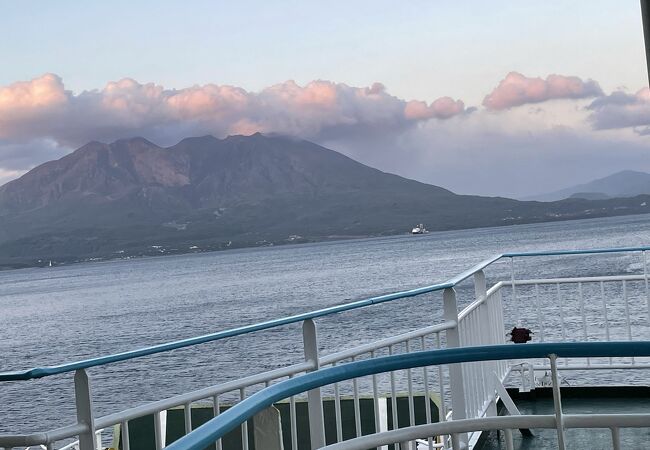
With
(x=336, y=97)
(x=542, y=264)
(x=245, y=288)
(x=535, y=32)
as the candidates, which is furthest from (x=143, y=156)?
(x=542, y=264)

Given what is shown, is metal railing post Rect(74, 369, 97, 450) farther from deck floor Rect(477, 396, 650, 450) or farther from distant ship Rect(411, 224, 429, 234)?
distant ship Rect(411, 224, 429, 234)

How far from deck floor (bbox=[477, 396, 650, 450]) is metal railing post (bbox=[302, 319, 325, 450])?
4.91 ft

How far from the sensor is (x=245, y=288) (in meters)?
69.6

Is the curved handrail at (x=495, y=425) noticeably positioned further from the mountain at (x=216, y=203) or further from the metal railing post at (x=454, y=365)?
the mountain at (x=216, y=203)

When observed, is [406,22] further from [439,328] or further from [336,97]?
[439,328]

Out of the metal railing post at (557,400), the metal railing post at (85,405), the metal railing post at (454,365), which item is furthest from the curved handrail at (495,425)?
the metal railing post at (454,365)

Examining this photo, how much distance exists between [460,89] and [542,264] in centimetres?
4915

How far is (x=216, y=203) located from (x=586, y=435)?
156 meters

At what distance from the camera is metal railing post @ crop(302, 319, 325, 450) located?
329cm

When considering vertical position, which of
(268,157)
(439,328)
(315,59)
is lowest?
(439,328)

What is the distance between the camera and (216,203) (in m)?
160

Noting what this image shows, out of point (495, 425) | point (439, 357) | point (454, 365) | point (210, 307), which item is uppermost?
point (439, 357)

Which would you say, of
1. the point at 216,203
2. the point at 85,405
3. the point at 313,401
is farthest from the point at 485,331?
the point at 216,203

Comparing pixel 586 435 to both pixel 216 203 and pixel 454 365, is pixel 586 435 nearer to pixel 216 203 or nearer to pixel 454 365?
pixel 454 365
